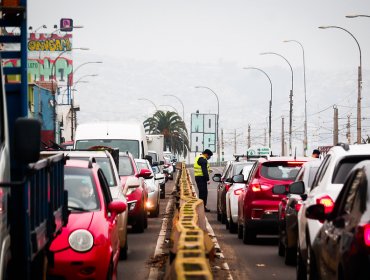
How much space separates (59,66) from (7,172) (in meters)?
135

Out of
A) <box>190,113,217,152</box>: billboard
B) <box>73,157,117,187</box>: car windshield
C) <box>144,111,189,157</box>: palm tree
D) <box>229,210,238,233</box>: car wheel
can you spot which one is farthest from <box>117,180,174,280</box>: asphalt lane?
<box>190,113,217,152</box>: billboard

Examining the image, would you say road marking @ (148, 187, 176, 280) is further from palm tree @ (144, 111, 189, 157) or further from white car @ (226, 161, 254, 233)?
palm tree @ (144, 111, 189, 157)

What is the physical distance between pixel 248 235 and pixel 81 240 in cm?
1017

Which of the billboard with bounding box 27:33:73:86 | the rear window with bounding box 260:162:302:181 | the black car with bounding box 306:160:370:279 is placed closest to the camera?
the black car with bounding box 306:160:370:279

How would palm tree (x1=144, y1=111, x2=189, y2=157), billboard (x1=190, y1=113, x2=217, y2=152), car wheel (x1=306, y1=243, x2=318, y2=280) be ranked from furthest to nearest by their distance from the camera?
billboard (x1=190, y1=113, x2=217, y2=152), palm tree (x1=144, y1=111, x2=189, y2=157), car wheel (x1=306, y1=243, x2=318, y2=280)

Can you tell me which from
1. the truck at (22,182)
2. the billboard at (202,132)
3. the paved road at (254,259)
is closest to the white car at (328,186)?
the paved road at (254,259)

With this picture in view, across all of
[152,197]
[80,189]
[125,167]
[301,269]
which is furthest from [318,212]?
[152,197]

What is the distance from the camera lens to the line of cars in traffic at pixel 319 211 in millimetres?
9250

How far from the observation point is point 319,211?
11.3m

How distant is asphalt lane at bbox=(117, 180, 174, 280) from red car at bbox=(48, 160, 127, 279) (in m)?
2.49

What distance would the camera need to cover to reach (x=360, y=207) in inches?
369

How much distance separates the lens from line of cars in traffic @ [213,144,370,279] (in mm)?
9250

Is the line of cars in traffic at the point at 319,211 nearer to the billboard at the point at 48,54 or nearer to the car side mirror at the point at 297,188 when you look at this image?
the car side mirror at the point at 297,188

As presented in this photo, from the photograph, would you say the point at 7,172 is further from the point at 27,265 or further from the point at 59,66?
the point at 59,66
